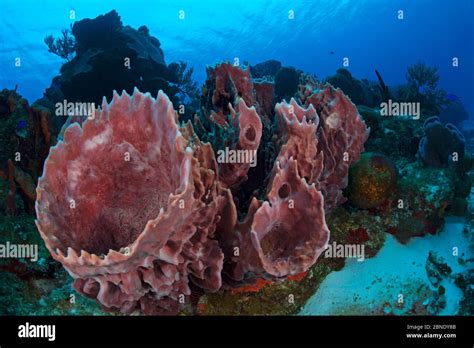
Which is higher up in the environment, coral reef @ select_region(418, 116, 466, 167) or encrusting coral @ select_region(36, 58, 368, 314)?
coral reef @ select_region(418, 116, 466, 167)

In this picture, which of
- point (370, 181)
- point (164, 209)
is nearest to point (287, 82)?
point (370, 181)

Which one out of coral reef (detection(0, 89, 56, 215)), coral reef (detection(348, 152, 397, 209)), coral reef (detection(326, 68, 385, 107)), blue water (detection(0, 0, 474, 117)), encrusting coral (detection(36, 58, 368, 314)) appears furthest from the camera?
blue water (detection(0, 0, 474, 117))

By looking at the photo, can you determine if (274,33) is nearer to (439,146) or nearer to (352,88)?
(352,88)

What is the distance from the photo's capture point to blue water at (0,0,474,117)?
115 ft

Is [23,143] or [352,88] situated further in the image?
[352,88]

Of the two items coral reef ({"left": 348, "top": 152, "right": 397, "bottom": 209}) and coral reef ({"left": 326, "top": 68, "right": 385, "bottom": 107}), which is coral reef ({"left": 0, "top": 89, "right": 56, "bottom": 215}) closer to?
coral reef ({"left": 348, "top": 152, "right": 397, "bottom": 209})

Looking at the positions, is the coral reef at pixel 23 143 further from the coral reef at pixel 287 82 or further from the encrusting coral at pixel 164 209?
the coral reef at pixel 287 82

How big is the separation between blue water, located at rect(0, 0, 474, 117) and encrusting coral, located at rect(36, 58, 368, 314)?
27.9 m

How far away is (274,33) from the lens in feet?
194

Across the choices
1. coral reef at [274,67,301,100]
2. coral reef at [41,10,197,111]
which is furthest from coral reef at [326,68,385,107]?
coral reef at [41,10,197,111]

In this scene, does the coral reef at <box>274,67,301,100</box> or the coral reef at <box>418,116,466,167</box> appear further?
the coral reef at <box>274,67,301,100</box>

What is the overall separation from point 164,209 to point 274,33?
6277 cm

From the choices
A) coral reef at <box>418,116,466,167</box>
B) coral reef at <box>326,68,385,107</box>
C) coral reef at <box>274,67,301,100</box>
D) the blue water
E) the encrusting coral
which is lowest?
the encrusting coral

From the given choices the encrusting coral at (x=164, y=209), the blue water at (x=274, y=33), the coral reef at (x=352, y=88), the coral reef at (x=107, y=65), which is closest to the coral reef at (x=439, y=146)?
the encrusting coral at (x=164, y=209)
